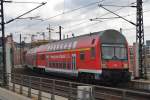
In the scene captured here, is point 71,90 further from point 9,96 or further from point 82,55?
point 82,55

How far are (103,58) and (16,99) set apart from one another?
29.2ft

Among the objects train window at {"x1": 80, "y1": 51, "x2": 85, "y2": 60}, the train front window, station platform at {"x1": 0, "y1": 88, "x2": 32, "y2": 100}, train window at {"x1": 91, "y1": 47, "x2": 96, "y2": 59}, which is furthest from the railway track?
the train front window

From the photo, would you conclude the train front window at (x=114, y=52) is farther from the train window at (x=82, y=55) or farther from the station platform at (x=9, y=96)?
the station platform at (x=9, y=96)

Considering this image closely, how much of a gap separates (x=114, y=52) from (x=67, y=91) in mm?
12788

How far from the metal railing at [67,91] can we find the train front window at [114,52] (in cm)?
598

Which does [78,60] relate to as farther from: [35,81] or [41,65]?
[41,65]

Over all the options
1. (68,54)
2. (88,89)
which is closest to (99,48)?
(68,54)

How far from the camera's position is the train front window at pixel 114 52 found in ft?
89.4

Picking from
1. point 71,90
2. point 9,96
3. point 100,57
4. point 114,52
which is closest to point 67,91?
point 71,90

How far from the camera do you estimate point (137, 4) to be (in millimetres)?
35094

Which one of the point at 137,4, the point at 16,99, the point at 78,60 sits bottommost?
the point at 16,99

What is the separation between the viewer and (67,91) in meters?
15.4

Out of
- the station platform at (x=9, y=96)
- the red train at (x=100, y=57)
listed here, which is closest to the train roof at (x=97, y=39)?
the red train at (x=100, y=57)

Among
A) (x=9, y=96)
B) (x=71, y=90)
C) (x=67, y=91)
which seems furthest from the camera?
(x=9, y=96)
